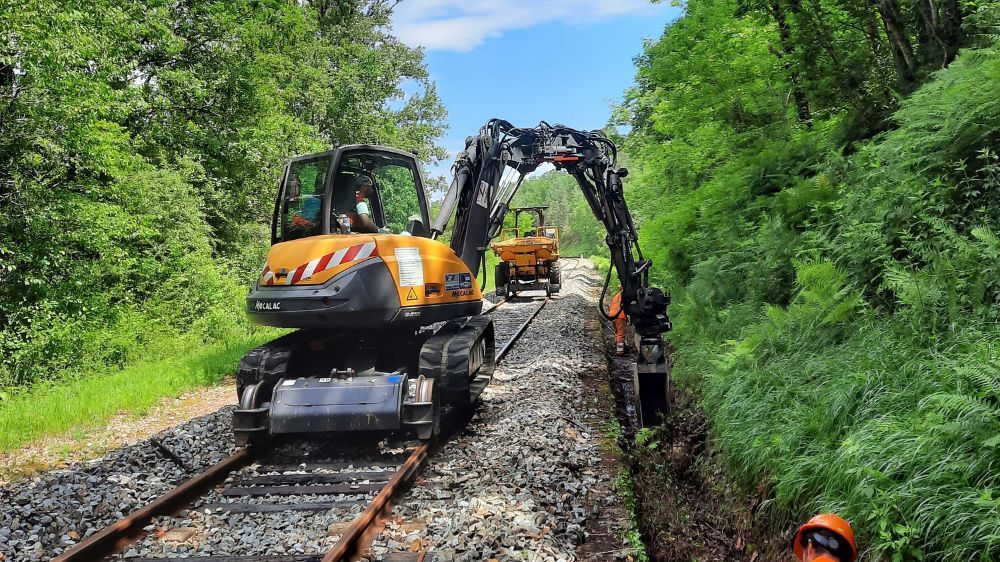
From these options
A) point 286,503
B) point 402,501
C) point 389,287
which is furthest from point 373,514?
point 389,287

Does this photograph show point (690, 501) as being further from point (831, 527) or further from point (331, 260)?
point (331, 260)

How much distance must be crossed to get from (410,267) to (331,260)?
793mm

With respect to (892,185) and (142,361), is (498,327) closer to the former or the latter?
(142,361)

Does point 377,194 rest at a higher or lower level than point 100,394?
higher

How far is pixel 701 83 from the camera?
39.0 feet

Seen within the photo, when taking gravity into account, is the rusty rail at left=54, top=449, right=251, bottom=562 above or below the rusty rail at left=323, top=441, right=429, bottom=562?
above

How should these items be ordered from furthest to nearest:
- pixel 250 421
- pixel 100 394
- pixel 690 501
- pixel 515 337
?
1. pixel 515 337
2. pixel 100 394
3. pixel 250 421
4. pixel 690 501

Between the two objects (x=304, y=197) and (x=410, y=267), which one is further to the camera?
(x=304, y=197)

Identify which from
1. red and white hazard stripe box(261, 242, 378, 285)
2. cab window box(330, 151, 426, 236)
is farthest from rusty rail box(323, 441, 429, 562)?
cab window box(330, 151, 426, 236)

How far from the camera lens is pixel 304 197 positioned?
20.8ft

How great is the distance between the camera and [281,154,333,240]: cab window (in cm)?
618

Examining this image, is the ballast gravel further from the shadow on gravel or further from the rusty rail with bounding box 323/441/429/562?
the shadow on gravel

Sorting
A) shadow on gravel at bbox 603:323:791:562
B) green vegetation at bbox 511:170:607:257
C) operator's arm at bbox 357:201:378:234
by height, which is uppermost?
green vegetation at bbox 511:170:607:257

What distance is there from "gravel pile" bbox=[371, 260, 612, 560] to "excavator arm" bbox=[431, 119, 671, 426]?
97 cm
